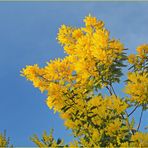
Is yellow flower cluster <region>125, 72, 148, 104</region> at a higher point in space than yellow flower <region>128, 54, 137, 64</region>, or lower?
lower

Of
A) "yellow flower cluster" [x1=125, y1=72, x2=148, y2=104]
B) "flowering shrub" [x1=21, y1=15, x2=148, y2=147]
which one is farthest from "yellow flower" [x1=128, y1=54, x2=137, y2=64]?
"yellow flower cluster" [x1=125, y1=72, x2=148, y2=104]

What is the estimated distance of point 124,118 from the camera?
9016 mm

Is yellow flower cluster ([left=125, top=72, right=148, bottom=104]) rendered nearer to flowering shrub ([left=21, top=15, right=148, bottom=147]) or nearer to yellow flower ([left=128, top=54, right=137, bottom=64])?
flowering shrub ([left=21, top=15, right=148, bottom=147])

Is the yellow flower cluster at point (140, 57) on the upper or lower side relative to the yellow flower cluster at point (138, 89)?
upper

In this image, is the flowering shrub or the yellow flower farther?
the yellow flower

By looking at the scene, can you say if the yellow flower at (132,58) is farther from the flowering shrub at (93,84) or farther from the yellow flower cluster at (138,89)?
the yellow flower cluster at (138,89)

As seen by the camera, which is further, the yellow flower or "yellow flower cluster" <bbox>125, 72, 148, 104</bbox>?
the yellow flower

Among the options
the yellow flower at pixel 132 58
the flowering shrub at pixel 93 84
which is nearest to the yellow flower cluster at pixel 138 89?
the flowering shrub at pixel 93 84

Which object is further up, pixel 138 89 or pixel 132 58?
pixel 132 58

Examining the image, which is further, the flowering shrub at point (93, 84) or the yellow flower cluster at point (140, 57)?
the yellow flower cluster at point (140, 57)

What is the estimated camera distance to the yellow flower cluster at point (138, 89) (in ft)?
30.9

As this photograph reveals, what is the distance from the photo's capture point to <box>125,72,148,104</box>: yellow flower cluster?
9.41m

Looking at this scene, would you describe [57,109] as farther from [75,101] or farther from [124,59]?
[124,59]

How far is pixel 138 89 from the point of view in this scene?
9.45 m
